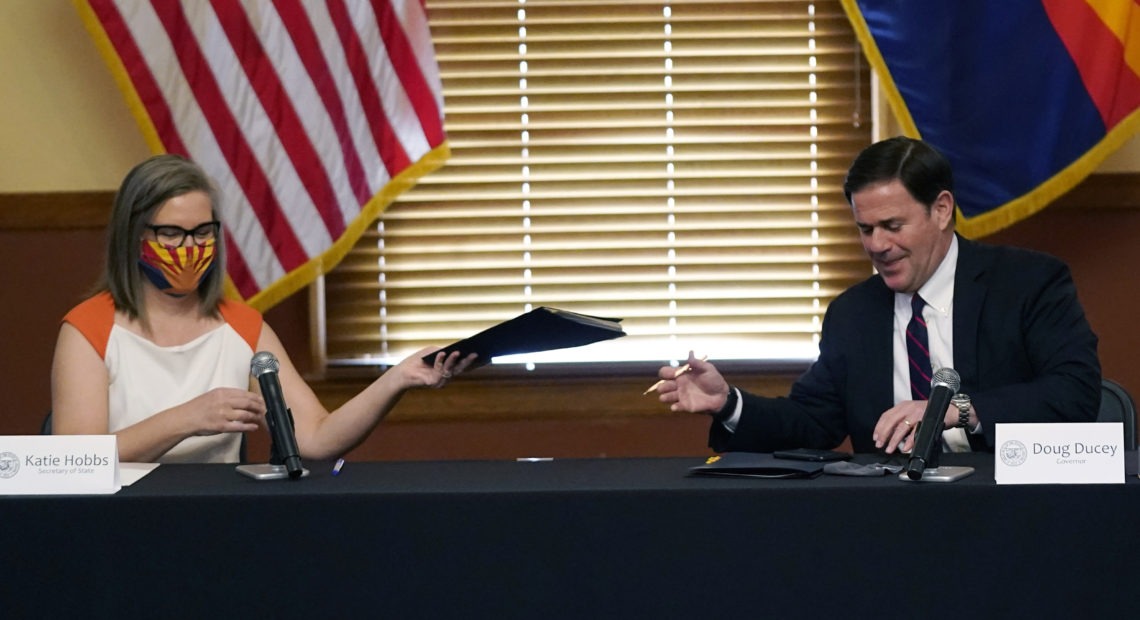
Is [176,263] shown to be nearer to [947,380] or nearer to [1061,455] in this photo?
[947,380]

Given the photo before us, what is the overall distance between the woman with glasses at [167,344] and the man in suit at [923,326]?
75cm

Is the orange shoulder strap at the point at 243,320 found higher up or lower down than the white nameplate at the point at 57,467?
higher up

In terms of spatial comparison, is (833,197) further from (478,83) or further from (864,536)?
(864,536)

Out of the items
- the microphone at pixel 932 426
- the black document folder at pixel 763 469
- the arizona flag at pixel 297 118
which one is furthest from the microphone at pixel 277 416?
the arizona flag at pixel 297 118

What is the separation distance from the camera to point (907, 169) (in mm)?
2750

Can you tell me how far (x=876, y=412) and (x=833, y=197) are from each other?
141 cm

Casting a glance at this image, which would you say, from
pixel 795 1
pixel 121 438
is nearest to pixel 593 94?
pixel 795 1

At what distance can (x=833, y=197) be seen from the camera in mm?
4051

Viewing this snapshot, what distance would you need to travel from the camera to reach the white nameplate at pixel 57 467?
6.36ft

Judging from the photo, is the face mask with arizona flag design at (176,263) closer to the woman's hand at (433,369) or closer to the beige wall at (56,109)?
the woman's hand at (433,369)

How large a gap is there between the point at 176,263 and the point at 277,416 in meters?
0.78

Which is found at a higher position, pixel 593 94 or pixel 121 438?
pixel 593 94

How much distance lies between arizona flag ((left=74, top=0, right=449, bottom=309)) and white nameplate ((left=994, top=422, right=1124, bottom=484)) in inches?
85.3

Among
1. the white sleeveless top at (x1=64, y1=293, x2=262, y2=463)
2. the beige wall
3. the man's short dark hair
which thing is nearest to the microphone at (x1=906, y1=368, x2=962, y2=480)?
the man's short dark hair
